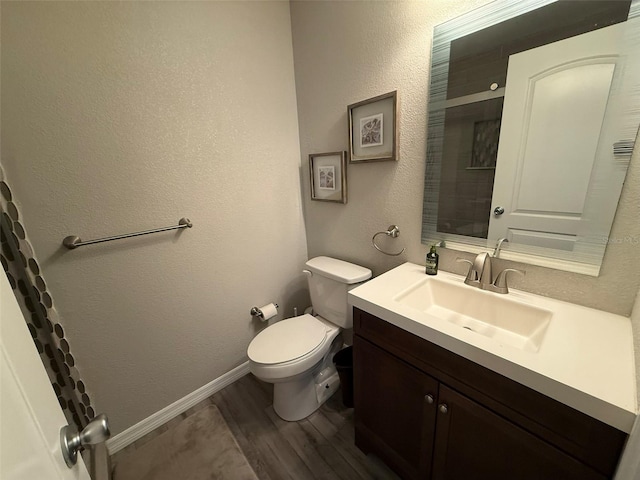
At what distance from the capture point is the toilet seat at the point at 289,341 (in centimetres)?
131

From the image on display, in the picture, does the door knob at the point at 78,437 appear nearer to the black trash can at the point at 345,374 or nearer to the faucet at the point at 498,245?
the black trash can at the point at 345,374

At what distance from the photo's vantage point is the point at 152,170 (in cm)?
127

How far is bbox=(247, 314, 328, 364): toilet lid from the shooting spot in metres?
1.32

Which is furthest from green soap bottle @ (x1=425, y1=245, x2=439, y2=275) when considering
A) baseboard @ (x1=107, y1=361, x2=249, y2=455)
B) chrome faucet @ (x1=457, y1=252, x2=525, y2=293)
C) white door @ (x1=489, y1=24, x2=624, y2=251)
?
baseboard @ (x1=107, y1=361, x2=249, y2=455)

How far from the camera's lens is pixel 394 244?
142 centimetres

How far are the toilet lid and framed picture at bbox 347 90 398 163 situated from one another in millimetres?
985

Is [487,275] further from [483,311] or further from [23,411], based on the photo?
[23,411]

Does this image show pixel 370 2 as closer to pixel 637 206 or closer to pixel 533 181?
pixel 533 181

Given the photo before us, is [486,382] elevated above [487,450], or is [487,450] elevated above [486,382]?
[486,382]

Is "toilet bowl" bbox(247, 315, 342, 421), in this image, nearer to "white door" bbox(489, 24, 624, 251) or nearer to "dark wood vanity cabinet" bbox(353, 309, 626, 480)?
"dark wood vanity cabinet" bbox(353, 309, 626, 480)

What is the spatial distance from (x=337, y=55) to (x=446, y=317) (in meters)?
1.44

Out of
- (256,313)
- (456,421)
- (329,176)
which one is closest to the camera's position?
(456,421)

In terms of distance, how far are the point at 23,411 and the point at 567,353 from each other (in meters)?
1.13

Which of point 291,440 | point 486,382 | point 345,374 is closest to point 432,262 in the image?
point 486,382
